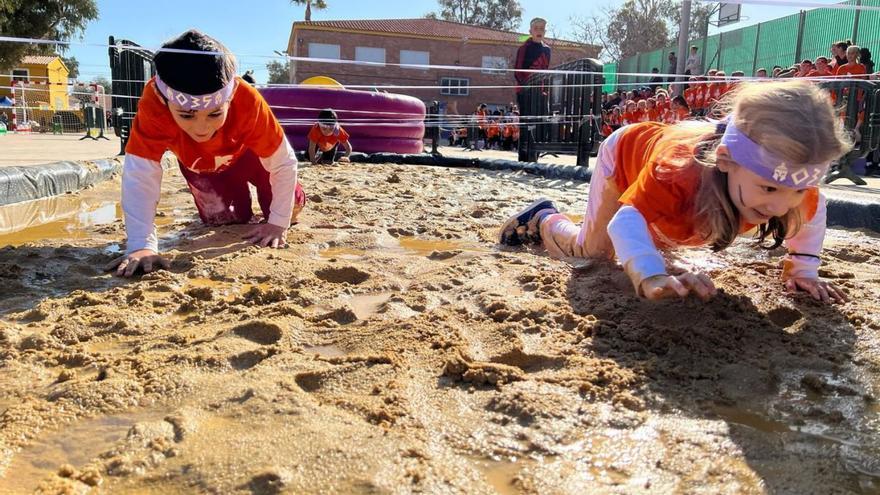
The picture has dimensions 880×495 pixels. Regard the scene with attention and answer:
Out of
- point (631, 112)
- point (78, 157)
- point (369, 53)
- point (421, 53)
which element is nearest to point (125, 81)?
point (78, 157)

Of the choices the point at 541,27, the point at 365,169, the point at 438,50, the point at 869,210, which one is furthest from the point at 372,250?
the point at 438,50

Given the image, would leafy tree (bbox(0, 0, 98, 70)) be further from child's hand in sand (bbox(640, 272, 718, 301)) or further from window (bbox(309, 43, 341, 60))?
child's hand in sand (bbox(640, 272, 718, 301))

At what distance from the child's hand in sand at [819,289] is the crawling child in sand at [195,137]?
2.33 metres

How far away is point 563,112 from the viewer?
9625 mm

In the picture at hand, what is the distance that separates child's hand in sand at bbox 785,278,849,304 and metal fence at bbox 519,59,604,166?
19.2 feet

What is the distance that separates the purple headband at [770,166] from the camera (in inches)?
73.8

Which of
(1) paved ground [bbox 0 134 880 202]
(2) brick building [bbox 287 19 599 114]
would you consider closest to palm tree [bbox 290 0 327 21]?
(2) brick building [bbox 287 19 599 114]

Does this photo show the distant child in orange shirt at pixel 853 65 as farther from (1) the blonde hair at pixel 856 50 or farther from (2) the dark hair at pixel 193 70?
(2) the dark hair at pixel 193 70

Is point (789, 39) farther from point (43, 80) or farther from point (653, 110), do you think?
point (43, 80)

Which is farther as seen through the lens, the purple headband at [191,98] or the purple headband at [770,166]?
the purple headband at [191,98]

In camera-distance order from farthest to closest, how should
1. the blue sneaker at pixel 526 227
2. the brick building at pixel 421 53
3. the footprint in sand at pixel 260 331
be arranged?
the brick building at pixel 421 53, the blue sneaker at pixel 526 227, the footprint in sand at pixel 260 331

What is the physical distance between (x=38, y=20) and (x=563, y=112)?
869 inches

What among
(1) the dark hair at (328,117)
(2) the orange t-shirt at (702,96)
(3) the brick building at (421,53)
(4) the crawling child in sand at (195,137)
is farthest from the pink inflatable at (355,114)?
(3) the brick building at (421,53)

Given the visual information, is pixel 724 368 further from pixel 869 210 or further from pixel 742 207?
pixel 869 210
